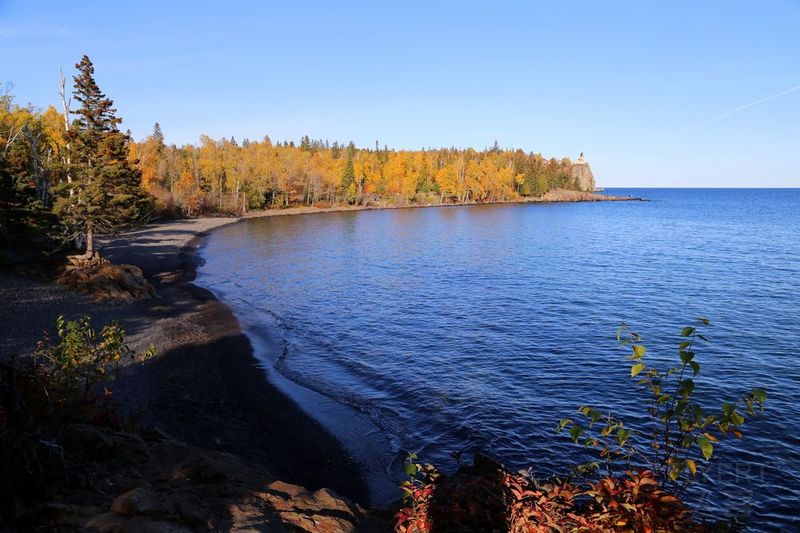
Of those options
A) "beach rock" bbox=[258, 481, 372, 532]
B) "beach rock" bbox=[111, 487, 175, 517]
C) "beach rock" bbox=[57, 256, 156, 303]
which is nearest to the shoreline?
"beach rock" bbox=[57, 256, 156, 303]

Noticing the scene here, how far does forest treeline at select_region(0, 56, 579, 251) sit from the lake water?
479 inches

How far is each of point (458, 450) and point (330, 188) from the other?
134 metres

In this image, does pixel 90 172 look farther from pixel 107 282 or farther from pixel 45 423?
pixel 45 423

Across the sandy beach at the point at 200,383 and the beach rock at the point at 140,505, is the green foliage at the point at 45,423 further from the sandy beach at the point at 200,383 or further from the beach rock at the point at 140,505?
the sandy beach at the point at 200,383

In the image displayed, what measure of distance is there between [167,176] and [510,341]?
354 feet

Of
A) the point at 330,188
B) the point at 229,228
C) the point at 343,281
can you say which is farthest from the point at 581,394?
the point at 330,188

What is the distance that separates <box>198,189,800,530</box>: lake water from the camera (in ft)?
48.6

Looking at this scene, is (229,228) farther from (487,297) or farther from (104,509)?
(104,509)

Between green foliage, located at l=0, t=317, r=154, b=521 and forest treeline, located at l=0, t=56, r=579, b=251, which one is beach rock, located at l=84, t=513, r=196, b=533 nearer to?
green foliage, located at l=0, t=317, r=154, b=521

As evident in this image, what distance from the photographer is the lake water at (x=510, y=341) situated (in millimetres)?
14805

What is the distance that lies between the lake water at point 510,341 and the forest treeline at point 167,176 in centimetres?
1216

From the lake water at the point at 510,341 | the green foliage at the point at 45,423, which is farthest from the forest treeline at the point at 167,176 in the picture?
the green foliage at the point at 45,423

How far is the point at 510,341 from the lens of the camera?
2547 cm

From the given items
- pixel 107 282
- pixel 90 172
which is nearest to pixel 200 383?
pixel 107 282
